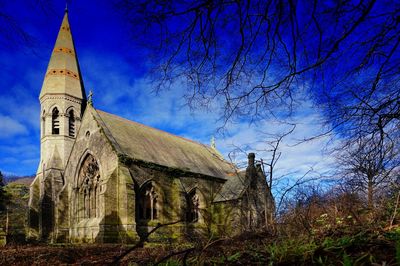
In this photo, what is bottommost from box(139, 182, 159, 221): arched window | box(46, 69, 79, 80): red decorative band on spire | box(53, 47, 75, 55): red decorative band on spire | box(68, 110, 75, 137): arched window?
box(139, 182, 159, 221): arched window

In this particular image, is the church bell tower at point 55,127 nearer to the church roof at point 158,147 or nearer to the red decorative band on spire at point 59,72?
the red decorative band on spire at point 59,72

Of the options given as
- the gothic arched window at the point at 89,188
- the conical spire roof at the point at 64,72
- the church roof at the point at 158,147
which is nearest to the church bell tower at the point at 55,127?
the conical spire roof at the point at 64,72

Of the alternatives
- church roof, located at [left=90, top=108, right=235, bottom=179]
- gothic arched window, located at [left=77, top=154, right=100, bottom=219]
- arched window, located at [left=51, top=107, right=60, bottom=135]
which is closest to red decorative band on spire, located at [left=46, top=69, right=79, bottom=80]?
arched window, located at [left=51, top=107, right=60, bottom=135]

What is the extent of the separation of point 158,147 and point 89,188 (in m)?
6.33

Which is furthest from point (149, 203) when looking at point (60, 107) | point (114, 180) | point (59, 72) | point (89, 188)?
point (59, 72)

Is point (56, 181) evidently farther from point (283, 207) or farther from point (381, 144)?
point (381, 144)

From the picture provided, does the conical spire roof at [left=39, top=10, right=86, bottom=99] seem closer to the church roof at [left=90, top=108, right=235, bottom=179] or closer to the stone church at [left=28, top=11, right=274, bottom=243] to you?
the stone church at [left=28, top=11, right=274, bottom=243]

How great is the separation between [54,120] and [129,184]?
1309cm

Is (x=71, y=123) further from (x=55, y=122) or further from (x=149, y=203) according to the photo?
(x=149, y=203)

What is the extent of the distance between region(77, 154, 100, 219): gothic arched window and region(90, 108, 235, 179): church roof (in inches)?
109

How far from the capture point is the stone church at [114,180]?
21.5 metres

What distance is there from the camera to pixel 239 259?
347 cm

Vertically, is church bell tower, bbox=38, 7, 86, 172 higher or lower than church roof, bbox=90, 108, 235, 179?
higher

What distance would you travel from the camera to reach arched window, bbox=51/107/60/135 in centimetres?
2969
